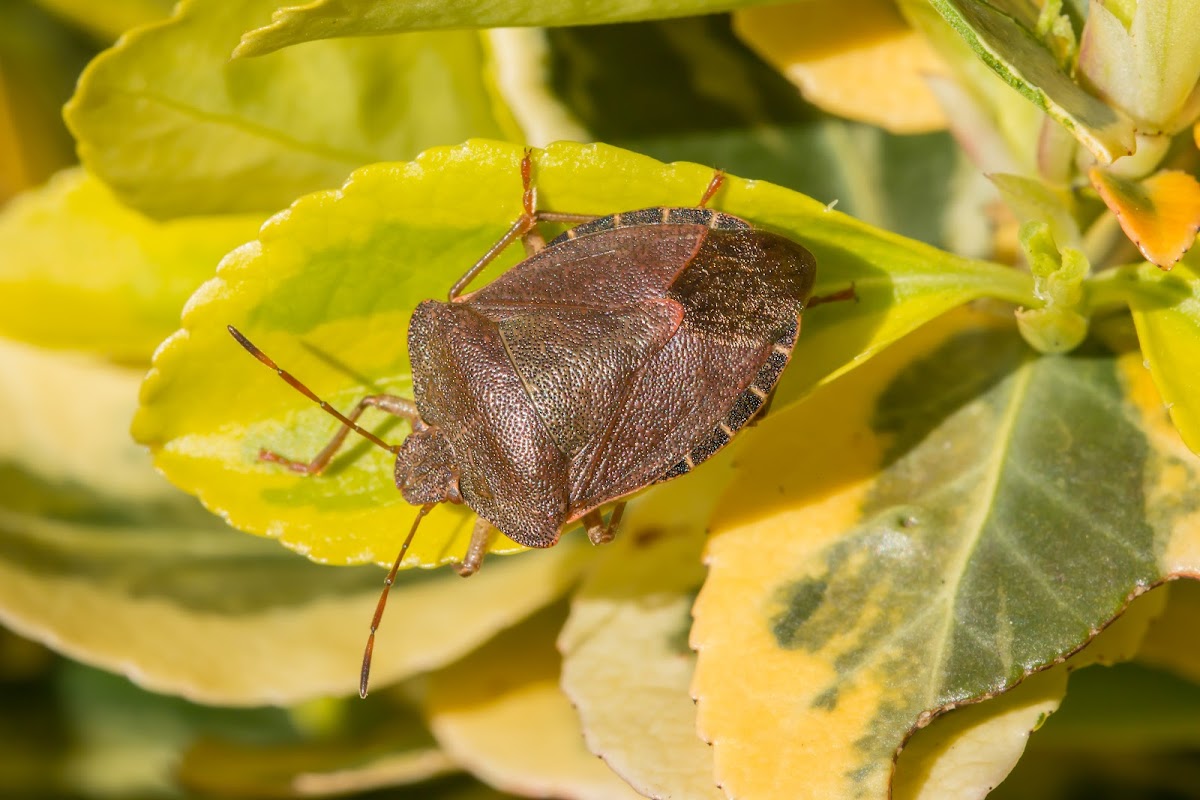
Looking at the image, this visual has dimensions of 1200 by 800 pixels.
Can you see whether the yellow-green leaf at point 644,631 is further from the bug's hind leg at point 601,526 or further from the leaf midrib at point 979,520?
the leaf midrib at point 979,520

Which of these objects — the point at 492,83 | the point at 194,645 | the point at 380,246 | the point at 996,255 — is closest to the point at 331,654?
the point at 194,645

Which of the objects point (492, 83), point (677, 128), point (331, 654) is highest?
point (492, 83)

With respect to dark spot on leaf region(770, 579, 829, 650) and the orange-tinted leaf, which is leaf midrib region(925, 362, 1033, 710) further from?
the orange-tinted leaf

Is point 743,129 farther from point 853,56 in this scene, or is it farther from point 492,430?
point 492,430

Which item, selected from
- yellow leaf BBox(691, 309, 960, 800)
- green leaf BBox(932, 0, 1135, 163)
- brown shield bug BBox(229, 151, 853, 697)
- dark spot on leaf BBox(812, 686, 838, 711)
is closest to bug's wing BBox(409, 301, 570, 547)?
brown shield bug BBox(229, 151, 853, 697)

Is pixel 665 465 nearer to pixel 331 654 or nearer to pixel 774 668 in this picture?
pixel 774 668
